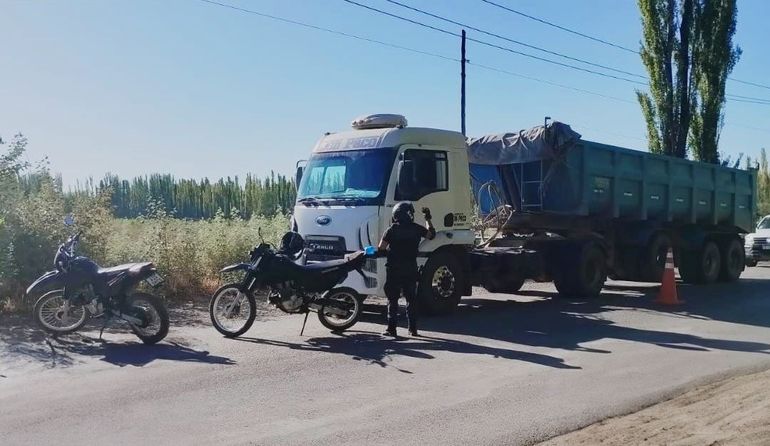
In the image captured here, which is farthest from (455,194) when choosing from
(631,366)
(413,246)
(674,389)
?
(674,389)

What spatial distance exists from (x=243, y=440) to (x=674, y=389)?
12.7 feet

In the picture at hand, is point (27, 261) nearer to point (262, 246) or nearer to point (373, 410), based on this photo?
point (262, 246)

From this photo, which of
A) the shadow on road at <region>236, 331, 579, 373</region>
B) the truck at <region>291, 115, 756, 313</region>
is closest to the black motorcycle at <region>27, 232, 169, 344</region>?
the shadow on road at <region>236, 331, 579, 373</region>

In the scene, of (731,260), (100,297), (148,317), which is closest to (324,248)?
(148,317)

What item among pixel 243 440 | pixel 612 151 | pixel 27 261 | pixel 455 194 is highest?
pixel 612 151

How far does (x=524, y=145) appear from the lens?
13297mm

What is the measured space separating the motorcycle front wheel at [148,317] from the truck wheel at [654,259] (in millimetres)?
10307

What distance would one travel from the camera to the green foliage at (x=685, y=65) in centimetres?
2759

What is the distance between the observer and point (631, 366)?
746 cm

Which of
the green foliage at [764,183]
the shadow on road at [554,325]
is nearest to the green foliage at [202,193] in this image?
the green foliage at [764,183]

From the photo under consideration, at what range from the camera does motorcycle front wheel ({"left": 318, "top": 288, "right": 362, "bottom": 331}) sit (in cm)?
931

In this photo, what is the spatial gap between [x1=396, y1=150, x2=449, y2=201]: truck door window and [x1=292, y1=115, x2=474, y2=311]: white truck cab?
1 cm

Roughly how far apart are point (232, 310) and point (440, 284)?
3.16m

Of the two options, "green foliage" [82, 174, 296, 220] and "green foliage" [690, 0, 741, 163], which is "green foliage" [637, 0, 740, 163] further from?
"green foliage" [82, 174, 296, 220]
